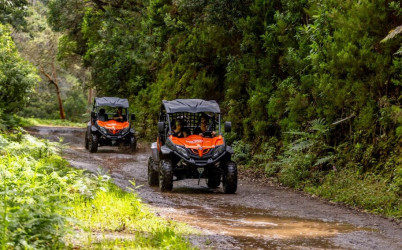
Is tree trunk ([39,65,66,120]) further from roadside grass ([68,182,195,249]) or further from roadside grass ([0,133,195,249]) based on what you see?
roadside grass ([68,182,195,249])

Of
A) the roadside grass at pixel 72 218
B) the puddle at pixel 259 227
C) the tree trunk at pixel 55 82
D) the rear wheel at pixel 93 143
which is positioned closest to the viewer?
the roadside grass at pixel 72 218

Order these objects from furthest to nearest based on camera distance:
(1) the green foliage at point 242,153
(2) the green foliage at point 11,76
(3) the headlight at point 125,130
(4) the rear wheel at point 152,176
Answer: (2) the green foliage at point 11,76, (3) the headlight at point 125,130, (1) the green foliage at point 242,153, (4) the rear wheel at point 152,176

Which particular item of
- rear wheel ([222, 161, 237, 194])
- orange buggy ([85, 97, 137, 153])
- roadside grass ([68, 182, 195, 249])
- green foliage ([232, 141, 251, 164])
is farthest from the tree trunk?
roadside grass ([68, 182, 195, 249])

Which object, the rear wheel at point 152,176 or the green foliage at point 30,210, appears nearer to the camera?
the green foliage at point 30,210

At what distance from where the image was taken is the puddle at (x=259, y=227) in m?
7.51

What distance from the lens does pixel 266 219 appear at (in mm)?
9602

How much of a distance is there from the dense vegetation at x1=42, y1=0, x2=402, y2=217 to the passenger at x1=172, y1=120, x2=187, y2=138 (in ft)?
10.2

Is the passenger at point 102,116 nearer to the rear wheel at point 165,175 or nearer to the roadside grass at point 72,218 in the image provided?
the rear wheel at point 165,175

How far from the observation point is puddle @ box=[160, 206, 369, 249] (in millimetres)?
7506

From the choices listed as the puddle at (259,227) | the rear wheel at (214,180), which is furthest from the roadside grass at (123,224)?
the rear wheel at (214,180)

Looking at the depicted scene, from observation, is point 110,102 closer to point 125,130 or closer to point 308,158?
point 125,130

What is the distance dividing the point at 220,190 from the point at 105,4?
28118 mm

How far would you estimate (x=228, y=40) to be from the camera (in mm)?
22719

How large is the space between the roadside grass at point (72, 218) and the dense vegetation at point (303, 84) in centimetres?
500
